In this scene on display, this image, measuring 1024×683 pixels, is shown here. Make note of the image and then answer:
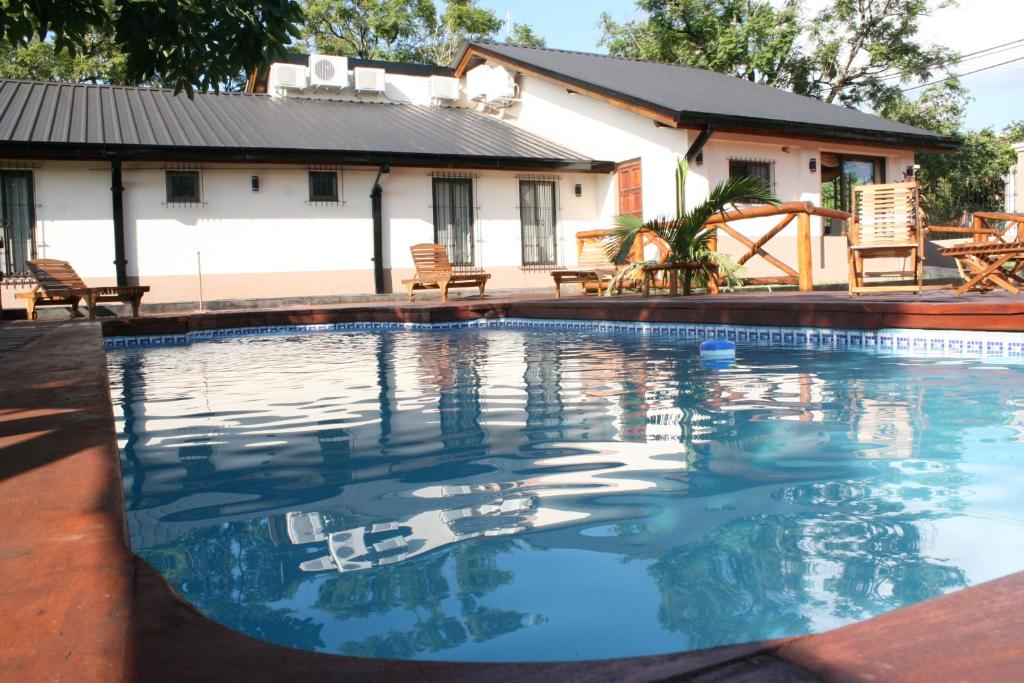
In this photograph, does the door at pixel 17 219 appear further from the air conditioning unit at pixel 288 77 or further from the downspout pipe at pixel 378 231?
the air conditioning unit at pixel 288 77

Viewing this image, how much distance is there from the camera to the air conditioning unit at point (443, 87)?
59.3 ft

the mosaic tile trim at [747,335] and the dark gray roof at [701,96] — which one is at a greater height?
the dark gray roof at [701,96]

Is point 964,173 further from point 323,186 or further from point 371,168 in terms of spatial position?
point 323,186

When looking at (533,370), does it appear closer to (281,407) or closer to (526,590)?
(281,407)

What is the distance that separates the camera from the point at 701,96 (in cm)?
1564

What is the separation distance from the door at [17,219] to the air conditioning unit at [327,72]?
607 cm

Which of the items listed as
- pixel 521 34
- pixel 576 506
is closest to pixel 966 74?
pixel 521 34

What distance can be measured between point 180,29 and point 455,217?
36.4 ft

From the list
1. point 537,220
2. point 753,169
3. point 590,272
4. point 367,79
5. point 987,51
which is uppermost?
point 987,51

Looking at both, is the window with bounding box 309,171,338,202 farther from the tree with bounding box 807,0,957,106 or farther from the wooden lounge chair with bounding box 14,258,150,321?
the tree with bounding box 807,0,957,106

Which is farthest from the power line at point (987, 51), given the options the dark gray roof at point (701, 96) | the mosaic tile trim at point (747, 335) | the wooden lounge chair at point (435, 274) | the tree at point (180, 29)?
the tree at point (180, 29)

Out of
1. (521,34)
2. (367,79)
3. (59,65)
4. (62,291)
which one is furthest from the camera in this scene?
(521,34)

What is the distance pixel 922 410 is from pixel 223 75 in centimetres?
374

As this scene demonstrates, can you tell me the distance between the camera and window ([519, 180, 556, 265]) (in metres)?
15.6
